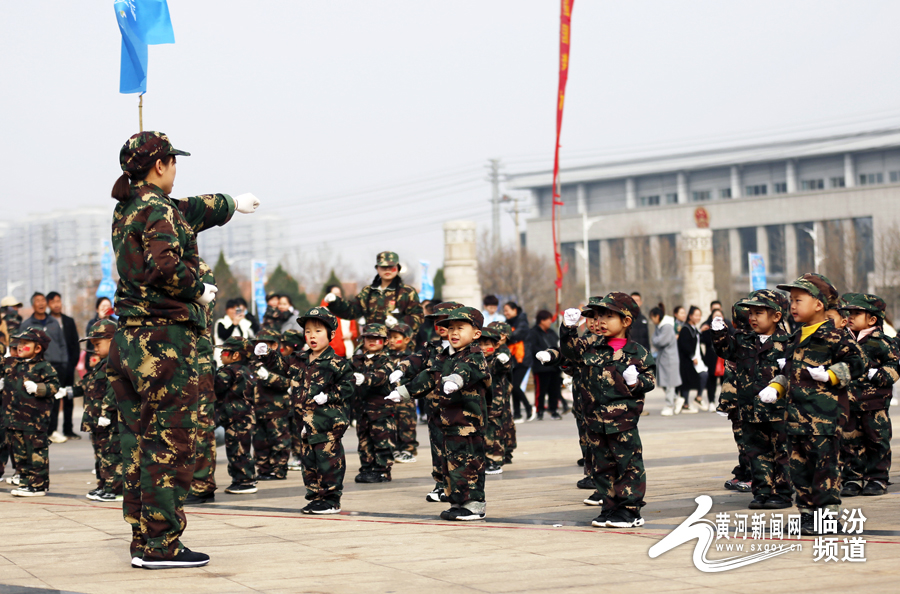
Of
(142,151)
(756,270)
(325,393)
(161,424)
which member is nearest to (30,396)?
(325,393)

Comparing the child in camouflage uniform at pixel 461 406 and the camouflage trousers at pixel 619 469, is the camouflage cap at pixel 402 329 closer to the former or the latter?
the child in camouflage uniform at pixel 461 406

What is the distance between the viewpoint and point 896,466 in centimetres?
1067

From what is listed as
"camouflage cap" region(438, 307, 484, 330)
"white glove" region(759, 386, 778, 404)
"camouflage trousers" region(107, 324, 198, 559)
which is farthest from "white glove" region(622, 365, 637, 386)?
"camouflage trousers" region(107, 324, 198, 559)

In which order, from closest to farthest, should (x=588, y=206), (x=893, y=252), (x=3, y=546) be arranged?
(x=3, y=546)
(x=893, y=252)
(x=588, y=206)

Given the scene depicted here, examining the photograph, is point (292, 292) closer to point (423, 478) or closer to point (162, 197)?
point (423, 478)

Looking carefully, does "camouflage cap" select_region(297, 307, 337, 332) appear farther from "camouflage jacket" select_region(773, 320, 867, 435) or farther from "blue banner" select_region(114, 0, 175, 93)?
"camouflage jacket" select_region(773, 320, 867, 435)

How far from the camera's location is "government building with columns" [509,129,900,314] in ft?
246

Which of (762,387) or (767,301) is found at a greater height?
(767,301)

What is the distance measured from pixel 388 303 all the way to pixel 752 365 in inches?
193

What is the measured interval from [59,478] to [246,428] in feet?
9.37

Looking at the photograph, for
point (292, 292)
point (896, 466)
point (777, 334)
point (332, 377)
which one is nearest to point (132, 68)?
point (332, 377)

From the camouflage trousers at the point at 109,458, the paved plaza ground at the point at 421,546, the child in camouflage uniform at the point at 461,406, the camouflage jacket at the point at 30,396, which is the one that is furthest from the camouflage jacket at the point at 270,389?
the child in camouflage uniform at the point at 461,406

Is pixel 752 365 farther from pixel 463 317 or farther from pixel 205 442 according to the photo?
pixel 205 442

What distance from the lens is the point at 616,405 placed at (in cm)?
755
